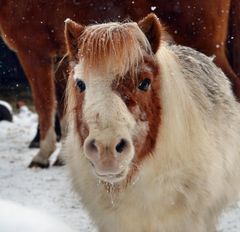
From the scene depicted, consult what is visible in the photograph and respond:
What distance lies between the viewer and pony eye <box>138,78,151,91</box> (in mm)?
2783

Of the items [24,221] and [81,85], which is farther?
[81,85]

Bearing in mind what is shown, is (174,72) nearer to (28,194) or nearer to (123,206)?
(123,206)

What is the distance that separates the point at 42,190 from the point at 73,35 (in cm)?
212

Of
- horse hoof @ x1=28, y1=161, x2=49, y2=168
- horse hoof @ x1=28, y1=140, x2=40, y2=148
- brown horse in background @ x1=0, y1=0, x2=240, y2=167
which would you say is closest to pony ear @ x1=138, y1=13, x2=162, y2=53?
brown horse in background @ x1=0, y1=0, x2=240, y2=167

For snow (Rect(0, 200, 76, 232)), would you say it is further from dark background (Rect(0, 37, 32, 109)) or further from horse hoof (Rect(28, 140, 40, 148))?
dark background (Rect(0, 37, 32, 109))

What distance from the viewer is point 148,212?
9.77 ft

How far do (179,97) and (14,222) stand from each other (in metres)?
1.31

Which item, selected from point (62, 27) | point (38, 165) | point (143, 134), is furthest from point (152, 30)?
point (38, 165)

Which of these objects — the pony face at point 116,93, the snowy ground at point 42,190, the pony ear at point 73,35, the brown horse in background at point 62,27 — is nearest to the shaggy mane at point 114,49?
the pony face at point 116,93

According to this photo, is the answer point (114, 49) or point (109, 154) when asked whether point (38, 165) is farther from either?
point (109, 154)

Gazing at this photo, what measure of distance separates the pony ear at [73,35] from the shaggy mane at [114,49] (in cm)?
14

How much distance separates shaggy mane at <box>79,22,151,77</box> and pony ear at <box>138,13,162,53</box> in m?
0.06

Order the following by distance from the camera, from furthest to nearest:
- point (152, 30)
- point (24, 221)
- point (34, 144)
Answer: point (34, 144), point (152, 30), point (24, 221)

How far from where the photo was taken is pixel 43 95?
17.7ft
